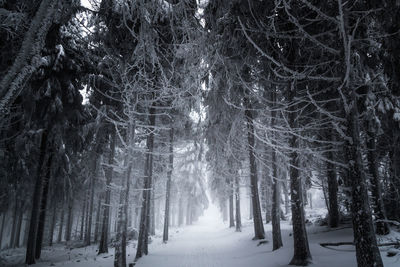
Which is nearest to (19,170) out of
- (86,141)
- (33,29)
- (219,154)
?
(86,141)

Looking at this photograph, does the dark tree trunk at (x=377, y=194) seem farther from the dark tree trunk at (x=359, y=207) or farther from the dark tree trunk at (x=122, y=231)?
the dark tree trunk at (x=122, y=231)

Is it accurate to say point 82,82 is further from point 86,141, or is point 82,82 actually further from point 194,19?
point 194,19

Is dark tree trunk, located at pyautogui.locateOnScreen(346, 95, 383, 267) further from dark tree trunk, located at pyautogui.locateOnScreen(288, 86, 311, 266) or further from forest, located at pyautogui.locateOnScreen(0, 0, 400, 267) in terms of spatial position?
dark tree trunk, located at pyautogui.locateOnScreen(288, 86, 311, 266)

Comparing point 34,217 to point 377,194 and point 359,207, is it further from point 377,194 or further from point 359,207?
point 377,194

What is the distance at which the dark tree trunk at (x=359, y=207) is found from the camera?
3.91 metres

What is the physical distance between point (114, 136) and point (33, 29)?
30.8 feet

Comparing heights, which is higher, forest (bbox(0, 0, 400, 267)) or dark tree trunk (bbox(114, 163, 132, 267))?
forest (bbox(0, 0, 400, 267))

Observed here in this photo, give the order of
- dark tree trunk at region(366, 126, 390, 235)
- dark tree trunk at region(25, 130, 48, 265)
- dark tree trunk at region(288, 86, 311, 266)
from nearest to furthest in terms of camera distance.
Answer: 1. dark tree trunk at region(288, 86, 311, 266)
2. dark tree trunk at region(366, 126, 390, 235)
3. dark tree trunk at region(25, 130, 48, 265)

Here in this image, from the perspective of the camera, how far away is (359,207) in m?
4.13

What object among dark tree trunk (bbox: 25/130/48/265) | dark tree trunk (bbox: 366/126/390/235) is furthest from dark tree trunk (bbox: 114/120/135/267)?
dark tree trunk (bbox: 366/126/390/235)

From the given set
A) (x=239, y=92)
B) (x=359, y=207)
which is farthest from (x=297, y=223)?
(x=239, y=92)

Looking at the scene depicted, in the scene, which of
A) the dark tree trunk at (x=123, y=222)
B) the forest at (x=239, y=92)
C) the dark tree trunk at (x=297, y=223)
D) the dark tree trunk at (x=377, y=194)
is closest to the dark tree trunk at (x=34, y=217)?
the forest at (x=239, y=92)

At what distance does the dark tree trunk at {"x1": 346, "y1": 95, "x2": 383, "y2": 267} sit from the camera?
3.91m

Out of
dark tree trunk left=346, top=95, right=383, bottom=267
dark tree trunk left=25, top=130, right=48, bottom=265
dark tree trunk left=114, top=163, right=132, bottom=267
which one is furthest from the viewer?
dark tree trunk left=25, top=130, right=48, bottom=265
